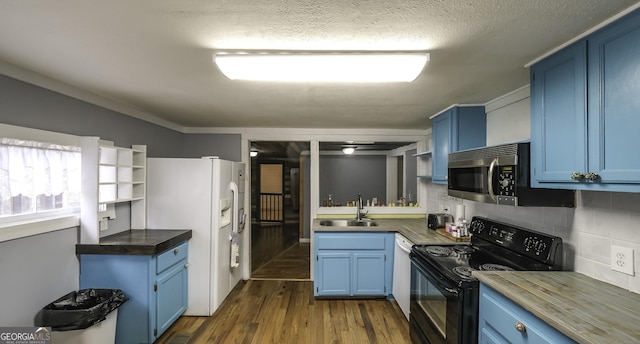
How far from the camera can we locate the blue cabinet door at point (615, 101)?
1059mm

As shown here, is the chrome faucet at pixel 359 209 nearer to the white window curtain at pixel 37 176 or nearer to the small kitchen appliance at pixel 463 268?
the small kitchen appliance at pixel 463 268

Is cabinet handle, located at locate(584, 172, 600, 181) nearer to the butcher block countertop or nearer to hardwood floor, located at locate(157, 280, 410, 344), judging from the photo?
the butcher block countertop

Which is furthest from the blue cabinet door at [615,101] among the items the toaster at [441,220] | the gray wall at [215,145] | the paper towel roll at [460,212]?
the gray wall at [215,145]

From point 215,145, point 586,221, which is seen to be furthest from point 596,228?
→ point 215,145

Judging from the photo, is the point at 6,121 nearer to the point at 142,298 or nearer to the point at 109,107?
the point at 109,107

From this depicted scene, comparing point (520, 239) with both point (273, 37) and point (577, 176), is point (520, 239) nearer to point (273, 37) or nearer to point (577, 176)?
point (577, 176)

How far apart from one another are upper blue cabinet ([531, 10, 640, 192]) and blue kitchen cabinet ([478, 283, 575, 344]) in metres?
0.65

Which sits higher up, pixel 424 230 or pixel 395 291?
pixel 424 230

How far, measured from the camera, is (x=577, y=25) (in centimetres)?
119

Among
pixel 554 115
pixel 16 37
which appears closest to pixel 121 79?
pixel 16 37

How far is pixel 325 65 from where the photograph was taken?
1524 millimetres

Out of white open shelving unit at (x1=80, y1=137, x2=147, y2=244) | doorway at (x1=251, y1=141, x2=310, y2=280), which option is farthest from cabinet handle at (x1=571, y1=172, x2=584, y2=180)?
doorway at (x1=251, y1=141, x2=310, y2=280)

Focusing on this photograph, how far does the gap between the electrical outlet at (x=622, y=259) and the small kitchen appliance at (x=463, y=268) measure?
0.24 m

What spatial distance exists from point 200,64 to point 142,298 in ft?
6.24
